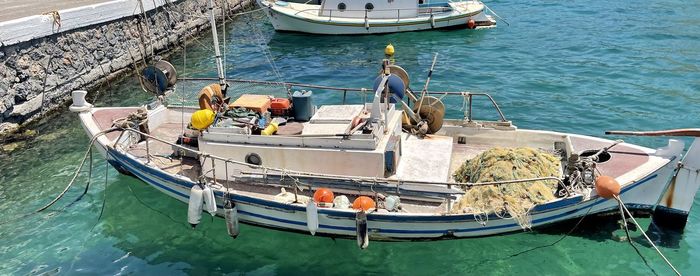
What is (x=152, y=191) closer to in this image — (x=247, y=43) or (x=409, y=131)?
(x=409, y=131)

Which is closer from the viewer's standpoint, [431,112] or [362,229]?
[362,229]

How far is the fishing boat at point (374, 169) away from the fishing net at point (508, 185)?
0.41ft

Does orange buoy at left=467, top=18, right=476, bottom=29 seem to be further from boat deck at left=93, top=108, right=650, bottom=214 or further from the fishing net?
the fishing net

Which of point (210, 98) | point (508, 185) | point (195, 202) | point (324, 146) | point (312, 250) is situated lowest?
point (312, 250)

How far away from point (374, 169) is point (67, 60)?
50.9 ft

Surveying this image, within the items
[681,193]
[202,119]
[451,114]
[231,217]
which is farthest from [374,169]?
[451,114]

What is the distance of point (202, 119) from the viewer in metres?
12.9

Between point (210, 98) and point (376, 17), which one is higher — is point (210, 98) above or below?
below

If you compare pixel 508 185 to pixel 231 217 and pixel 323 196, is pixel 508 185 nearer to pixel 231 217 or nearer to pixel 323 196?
pixel 323 196

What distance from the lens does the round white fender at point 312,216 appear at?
11398 mm

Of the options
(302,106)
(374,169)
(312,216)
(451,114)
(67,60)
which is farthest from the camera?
(67,60)

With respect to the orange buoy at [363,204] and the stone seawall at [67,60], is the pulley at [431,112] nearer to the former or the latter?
the orange buoy at [363,204]

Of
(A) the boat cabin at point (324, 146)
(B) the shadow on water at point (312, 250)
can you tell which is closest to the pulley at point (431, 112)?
(A) the boat cabin at point (324, 146)

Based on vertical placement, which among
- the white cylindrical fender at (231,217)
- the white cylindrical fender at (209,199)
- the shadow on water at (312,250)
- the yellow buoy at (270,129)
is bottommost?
the shadow on water at (312,250)
